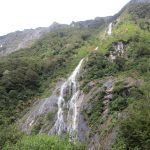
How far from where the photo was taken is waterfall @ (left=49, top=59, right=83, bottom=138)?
61375 mm

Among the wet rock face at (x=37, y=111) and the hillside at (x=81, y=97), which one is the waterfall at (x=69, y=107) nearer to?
the hillside at (x=81, y=97)

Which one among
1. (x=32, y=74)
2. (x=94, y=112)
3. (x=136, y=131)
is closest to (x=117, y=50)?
(x=32, y=74)

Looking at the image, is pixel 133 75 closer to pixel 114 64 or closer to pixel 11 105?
pixel 114 64

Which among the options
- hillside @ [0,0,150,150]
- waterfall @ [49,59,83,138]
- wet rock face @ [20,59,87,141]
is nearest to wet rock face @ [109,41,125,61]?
hillside @ [0,0,150,150]

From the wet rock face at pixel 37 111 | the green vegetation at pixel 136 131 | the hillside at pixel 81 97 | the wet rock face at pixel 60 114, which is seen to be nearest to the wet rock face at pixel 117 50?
the hillside at pixel 81 97

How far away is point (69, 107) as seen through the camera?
2657 inches

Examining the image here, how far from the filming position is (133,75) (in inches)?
2734

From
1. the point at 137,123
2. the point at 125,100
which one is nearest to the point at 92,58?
the point at 125,100

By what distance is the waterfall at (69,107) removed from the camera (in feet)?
201

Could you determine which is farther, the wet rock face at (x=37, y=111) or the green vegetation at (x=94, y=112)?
the wet rock face at (x=37, y=111)

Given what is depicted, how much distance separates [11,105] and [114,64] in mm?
23283

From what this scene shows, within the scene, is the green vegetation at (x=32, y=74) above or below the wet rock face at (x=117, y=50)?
below

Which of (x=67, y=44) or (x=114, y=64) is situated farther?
(x=67, y=44)

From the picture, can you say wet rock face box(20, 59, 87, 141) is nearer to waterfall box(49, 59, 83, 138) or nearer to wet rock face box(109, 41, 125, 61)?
waterfall box(49, 59, 83, 138)
